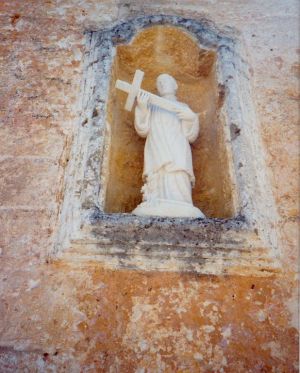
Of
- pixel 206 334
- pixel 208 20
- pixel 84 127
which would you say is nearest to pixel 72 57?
pixel 84 127

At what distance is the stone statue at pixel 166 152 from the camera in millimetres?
2482

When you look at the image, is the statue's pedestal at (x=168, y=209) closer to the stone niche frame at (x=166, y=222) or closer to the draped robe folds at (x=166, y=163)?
the draped robe folds at (x=166, y=163)

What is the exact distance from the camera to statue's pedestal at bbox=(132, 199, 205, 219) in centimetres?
242

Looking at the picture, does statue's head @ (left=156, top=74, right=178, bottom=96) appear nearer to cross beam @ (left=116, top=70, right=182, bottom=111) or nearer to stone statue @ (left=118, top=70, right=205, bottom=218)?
stone statue @ (left=118, top=70, right=205, bottom=218)

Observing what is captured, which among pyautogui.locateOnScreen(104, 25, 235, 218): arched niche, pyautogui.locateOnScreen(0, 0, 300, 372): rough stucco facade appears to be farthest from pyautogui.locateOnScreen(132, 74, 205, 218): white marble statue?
pyautogui.locateOnScreen(0, 0, 300, 372): rough stucco facade

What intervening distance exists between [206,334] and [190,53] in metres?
2.39

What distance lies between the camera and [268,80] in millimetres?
3266

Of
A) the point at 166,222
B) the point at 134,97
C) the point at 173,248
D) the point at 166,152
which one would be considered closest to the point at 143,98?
the point at 134,97

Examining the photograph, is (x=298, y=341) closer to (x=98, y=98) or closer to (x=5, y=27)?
(x=98, y=98)

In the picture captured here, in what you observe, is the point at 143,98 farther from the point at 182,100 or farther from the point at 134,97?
the point at 182,100

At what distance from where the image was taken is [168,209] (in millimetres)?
2443

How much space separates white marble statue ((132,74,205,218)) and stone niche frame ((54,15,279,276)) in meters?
0.20

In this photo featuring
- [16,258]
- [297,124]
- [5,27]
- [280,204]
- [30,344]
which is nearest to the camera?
[30,344]

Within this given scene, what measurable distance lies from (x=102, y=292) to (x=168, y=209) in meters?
0.63
